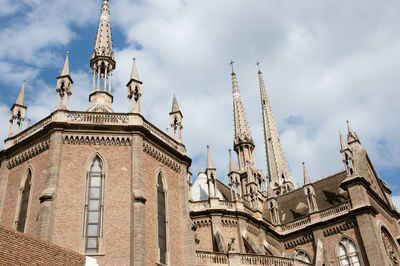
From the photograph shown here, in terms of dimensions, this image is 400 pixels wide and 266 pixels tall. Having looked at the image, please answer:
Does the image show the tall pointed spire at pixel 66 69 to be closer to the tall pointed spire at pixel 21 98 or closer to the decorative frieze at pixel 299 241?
the tall pointed spire at pixel 21 98

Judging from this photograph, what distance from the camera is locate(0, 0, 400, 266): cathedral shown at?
20.9 m

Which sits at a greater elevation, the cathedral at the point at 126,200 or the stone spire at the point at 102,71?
the stone spire at the point at 102,71

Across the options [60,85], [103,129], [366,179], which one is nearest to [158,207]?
[103,129]

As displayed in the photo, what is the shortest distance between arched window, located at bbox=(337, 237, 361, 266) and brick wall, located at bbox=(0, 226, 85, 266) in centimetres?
2547

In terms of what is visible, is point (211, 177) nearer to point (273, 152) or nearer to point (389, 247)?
point (389, 247)

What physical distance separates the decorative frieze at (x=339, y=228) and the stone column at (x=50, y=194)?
23.9 m

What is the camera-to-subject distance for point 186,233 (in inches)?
964

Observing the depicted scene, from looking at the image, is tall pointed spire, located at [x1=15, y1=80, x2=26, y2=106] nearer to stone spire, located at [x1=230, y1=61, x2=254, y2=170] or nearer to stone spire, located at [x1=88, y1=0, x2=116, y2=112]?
stone spire, located at [x1=88, y1=0, x2=116, y2=112]

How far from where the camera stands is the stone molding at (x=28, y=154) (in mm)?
23359

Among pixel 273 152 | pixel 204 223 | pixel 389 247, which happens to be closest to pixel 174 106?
pixel 204 223

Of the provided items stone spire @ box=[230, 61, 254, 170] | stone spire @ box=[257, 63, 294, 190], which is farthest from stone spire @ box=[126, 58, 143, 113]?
stone spire @ box=[257, 63, 294, 190]

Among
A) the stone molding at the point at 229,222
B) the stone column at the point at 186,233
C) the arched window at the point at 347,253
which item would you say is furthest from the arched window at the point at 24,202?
the arched window at the point at 347,253

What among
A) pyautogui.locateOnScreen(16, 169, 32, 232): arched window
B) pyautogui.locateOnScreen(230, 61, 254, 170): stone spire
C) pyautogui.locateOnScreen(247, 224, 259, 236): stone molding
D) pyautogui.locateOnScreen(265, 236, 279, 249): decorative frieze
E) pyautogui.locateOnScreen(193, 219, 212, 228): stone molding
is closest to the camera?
pyautogui.locateOnScreen(16, 169, 32, 232): arched window

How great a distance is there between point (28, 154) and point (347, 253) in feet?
82.6
